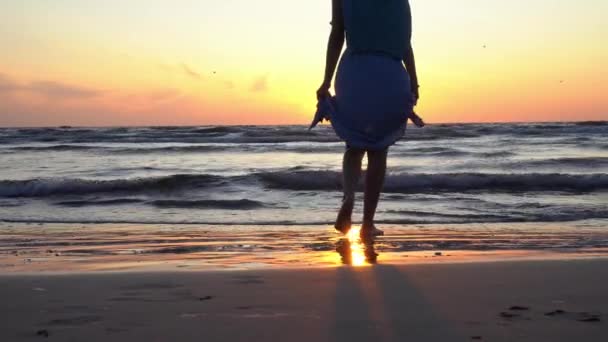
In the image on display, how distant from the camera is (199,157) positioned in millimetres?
15883

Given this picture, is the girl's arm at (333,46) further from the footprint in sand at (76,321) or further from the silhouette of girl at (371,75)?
the footprint in sand at (76,321)

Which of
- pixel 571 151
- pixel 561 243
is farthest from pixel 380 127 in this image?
pixel 571 151

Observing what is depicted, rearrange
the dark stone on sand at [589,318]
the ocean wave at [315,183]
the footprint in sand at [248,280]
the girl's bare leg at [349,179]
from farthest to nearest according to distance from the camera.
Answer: the ocean wave at [315,183]
the girl's bare leg at [349,179]
the footprint in sand at [248,280]
the dark stone on sand at [589,318]

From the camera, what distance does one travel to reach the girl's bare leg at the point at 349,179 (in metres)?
4.08

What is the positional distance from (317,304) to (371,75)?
5.84 ft

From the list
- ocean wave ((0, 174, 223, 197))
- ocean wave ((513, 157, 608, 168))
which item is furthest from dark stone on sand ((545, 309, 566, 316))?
ocean wave ((513, 157, 608, 168))

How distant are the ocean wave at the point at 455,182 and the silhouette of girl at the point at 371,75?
4.55m

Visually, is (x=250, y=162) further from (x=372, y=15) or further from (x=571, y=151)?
(x=372, y=15)

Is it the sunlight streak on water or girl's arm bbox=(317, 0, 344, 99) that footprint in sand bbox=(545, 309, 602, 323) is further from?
girl's arm bbox=(317, 0, 344, 99)

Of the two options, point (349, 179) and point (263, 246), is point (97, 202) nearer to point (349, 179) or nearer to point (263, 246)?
point (263, 246)

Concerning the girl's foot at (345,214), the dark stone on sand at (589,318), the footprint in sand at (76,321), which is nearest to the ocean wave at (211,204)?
the girl's foot at (345,214)

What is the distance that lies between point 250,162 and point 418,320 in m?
11.8

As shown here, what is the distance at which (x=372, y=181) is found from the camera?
13.4 ft

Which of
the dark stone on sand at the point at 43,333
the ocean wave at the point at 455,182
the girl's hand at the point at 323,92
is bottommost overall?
the ocean wave at the point at 455,182
